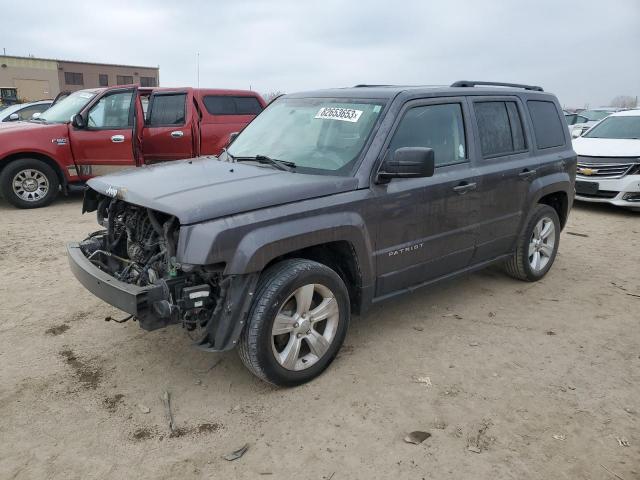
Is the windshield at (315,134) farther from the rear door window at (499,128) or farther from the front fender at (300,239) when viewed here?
the rear door window at (499,128)

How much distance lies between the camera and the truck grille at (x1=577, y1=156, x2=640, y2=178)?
8.20 meters

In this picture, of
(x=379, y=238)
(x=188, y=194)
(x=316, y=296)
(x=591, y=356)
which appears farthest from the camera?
(x=591, y=356)

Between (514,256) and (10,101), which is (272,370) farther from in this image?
(10,101)

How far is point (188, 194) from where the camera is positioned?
296 cm

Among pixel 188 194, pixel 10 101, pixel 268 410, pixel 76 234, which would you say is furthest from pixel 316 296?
pixel 10 101

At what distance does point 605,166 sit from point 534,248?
4.41 m

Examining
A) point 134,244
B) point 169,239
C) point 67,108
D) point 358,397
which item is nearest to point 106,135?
point 67,108

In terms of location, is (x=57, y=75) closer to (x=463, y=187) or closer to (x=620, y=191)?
(x=620, y=191)

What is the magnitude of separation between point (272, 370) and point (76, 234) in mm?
Result: 4666

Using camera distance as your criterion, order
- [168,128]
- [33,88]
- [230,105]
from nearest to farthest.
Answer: [168,128] < [230,105] < [33,88]

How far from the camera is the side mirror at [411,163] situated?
10.5 feet

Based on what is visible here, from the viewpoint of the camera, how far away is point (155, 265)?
3205 mm

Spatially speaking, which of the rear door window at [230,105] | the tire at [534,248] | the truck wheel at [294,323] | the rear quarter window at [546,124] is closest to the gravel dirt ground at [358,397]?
the truck wheel at [294,323]

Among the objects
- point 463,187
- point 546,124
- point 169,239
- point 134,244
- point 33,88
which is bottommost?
point 134,244
